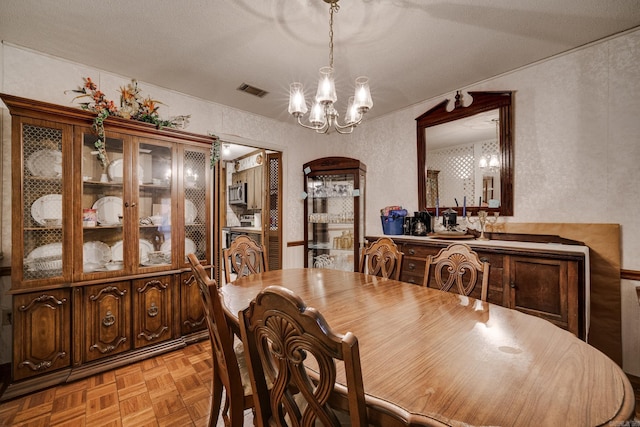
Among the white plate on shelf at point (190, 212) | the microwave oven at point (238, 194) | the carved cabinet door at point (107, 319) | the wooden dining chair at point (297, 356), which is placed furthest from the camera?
the microwave oven at point (238, 194)

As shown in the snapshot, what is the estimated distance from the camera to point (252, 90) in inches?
Result: 116

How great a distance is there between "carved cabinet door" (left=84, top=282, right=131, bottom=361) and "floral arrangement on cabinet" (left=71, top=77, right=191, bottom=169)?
1.05 meters

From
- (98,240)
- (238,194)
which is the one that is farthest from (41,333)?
(238,194)

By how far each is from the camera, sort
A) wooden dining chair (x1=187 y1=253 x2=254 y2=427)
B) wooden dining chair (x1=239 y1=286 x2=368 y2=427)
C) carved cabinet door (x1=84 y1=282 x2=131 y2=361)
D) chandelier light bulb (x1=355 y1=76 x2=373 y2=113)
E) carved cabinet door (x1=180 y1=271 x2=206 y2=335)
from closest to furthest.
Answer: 1. wooden dining chair (x1=239 y1=286 x2=368 y2=427)
2. wooden dining chair (x1=187 y1=253 x2=254 y2=427)
3. chandelier light bulb (x1=355 y1=76 x2=373 y2=113)
4. carved cabinet door (x1=84 y1=282 x2=131 y2=361)
5. carved cabinet door (x1=180 y1=271 x2=206 y2=335)

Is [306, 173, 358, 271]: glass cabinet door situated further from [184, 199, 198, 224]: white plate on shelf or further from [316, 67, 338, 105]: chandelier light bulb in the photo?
[316, 67, 338, 105]: chandelier light bulb

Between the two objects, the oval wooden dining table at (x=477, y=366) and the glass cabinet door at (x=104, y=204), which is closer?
the oval wooden dining table at (x=477, y=366)

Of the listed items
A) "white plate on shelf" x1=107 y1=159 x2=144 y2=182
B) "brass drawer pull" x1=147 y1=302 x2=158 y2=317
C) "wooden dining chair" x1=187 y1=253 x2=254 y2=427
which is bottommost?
"brass drawer pull" x1=147 y1=302 x2=158 y2=317

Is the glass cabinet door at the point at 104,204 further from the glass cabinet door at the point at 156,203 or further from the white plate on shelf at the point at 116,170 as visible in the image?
the glass cabinet door at the point at 156,203

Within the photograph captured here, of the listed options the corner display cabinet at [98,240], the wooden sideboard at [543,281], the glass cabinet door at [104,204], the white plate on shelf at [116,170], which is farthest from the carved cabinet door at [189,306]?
the wooden sideboard at [543,281]

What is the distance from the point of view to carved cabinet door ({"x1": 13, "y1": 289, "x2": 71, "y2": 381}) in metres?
1.93

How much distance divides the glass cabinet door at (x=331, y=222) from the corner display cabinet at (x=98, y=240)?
158 centimetres

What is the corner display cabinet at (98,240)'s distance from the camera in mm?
1980

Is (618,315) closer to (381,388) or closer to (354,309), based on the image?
(354,309)

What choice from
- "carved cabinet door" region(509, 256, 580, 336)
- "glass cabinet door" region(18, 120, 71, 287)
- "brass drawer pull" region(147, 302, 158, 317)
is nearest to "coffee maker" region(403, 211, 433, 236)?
"carved cabinet door" region(509, 256, 580, 336)
